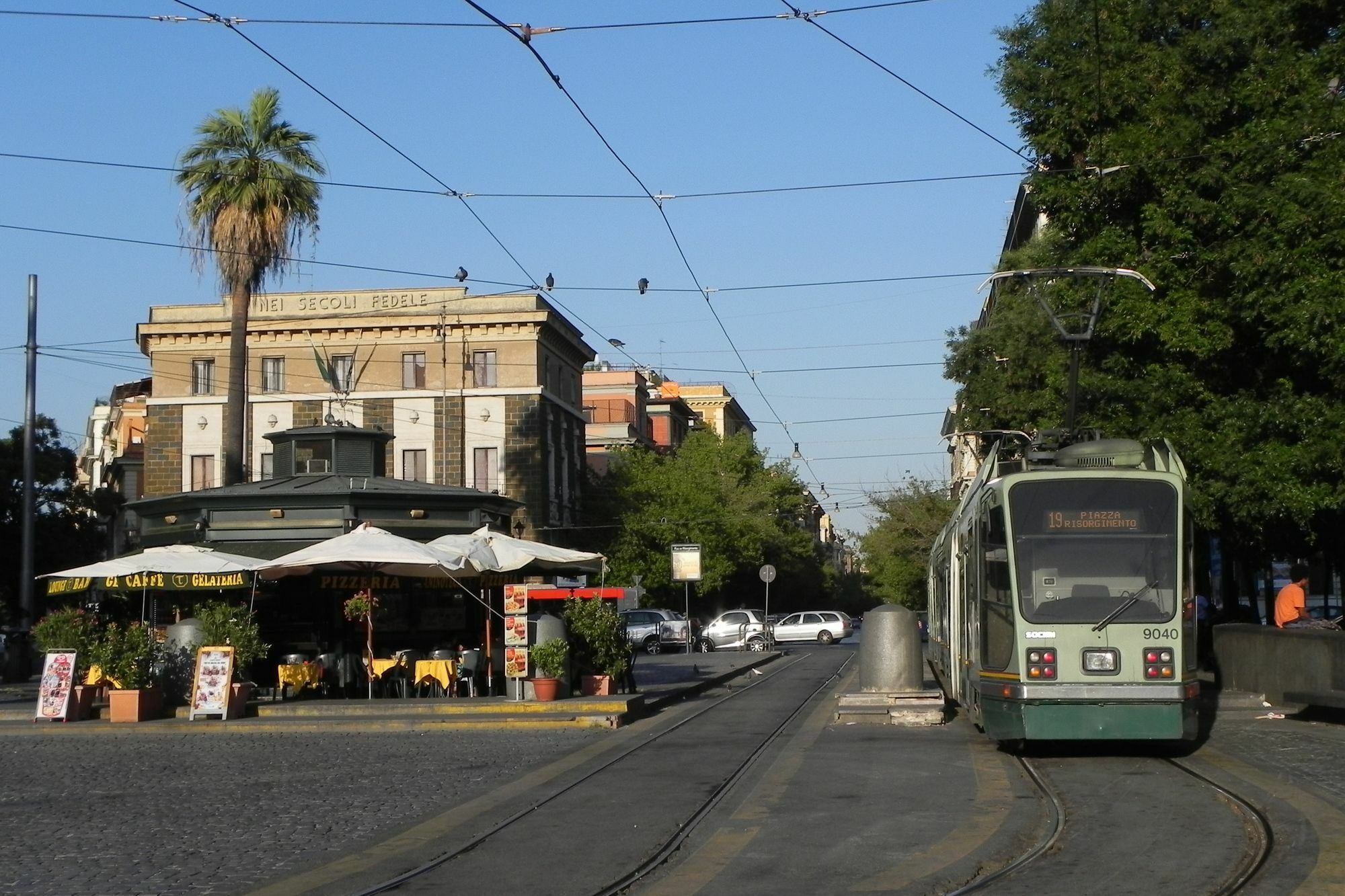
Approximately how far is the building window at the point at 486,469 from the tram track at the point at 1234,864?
1931 inches

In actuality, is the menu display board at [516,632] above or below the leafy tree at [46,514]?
below

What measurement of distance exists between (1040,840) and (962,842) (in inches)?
19.2

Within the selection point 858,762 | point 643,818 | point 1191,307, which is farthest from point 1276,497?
point 643,818

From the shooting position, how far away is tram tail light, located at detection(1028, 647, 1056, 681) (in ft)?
46.6

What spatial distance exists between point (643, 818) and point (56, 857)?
3.94 metres

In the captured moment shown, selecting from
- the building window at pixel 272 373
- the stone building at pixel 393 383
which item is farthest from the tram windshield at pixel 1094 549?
the building window at pixel 272 373

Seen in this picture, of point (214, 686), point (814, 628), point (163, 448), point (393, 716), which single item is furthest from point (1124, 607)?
point (163, 448)

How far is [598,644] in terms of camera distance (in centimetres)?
2316

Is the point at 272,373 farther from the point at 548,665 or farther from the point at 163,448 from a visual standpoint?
the point at 548,665

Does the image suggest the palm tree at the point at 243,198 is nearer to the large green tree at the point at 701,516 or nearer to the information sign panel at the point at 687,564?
the information sign panel at the point at 687,564

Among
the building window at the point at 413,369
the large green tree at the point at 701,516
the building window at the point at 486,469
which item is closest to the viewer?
the building window at the point at 486,469

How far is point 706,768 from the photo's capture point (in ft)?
47.8

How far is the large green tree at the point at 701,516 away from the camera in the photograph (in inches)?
2682

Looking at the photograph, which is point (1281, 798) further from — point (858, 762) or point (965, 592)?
point (965, 592)
